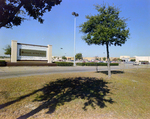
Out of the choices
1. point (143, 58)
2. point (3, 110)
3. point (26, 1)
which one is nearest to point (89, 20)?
point (26, 1)

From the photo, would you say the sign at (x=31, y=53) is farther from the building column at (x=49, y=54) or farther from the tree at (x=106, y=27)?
the tree at (x=106, y=27)

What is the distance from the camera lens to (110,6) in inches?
369

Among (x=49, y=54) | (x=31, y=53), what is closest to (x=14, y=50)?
(x=31, y=53)

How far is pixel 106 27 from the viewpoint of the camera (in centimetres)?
895

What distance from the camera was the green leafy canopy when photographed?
8653 mm

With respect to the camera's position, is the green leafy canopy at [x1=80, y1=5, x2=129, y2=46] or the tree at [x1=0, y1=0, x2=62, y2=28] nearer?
the tree at [x1=0, y1=0, x2=62, y2=28]

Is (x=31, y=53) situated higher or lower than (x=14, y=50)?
lower

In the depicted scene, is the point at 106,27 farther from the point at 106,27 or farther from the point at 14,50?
the point at 14,50

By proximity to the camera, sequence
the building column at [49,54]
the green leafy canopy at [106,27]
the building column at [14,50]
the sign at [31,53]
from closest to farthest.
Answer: the green leafy canopy at [106,27] < the building column at [14,50] < the sign at [31,53] < the building column at [49,54]

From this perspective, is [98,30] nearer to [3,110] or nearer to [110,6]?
[110,6]

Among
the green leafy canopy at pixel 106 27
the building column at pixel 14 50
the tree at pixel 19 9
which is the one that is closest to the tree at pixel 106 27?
the green leafy canopy at pixel 106 27

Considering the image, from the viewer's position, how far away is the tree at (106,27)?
28.4ft

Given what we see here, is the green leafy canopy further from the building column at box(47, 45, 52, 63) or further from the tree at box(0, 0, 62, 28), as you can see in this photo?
the building column at box(47, 45, 52, 63)

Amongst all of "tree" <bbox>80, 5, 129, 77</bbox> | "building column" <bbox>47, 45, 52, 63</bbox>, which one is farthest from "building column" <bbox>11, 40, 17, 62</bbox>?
"tree" <bbox>80, 5, 129, 77</bbox>
